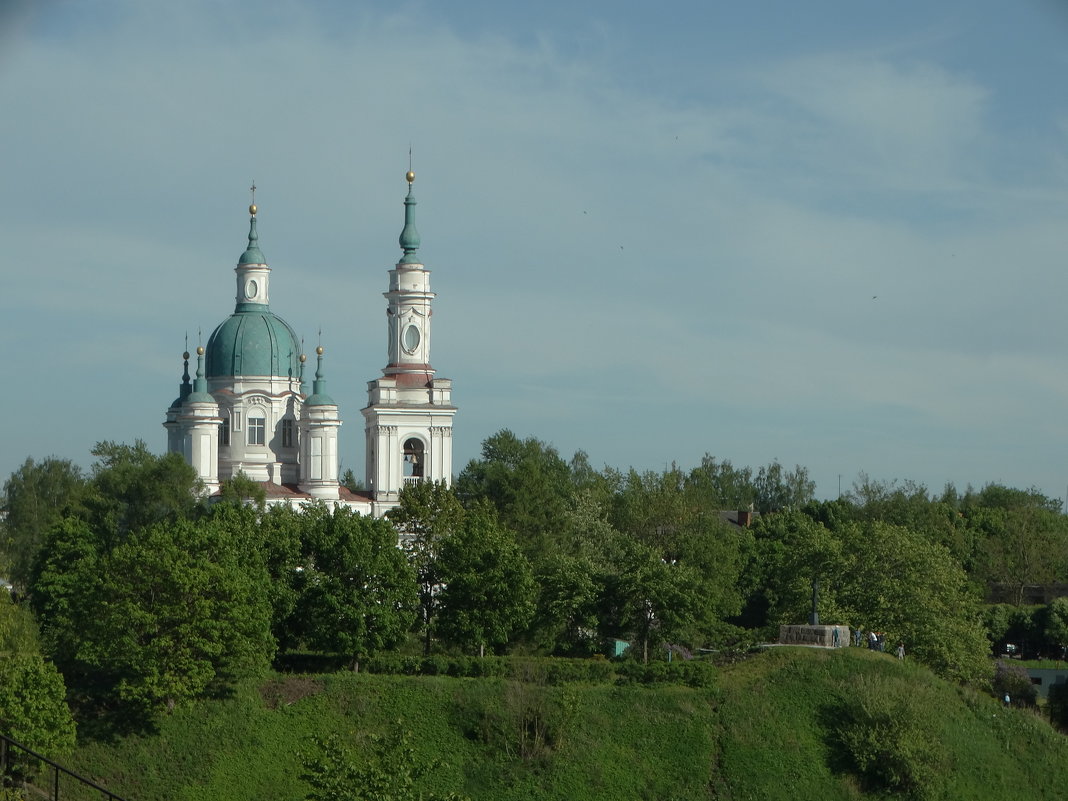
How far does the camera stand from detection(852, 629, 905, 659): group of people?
53125 mm

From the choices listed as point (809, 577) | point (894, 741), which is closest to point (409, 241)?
point (809, 577)

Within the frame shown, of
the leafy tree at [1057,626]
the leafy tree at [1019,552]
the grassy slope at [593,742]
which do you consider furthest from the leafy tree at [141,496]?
the leafy tree at [1019,552]

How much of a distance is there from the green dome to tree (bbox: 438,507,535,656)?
27133 millimetres

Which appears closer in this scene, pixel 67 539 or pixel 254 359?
pixel 67 539

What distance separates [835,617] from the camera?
55.6m

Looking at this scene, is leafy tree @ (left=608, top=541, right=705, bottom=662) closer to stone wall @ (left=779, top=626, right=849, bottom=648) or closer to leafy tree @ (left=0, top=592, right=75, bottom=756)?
stone wall @ (left=779, top=626, right=849, bottom=648)

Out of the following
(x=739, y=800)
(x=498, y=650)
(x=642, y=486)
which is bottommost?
(x=739, y=800)

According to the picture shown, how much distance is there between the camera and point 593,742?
45.9 metres

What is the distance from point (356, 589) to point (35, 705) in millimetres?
10843

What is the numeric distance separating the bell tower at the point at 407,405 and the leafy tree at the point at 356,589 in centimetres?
2247

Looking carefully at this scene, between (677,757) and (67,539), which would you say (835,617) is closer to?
(677,757)

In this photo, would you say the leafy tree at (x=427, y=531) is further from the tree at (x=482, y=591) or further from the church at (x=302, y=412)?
the church at (x=302, y=412)

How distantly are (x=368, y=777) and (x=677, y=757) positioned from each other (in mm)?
14286

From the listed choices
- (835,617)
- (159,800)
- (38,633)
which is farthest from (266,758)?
(835,617)
